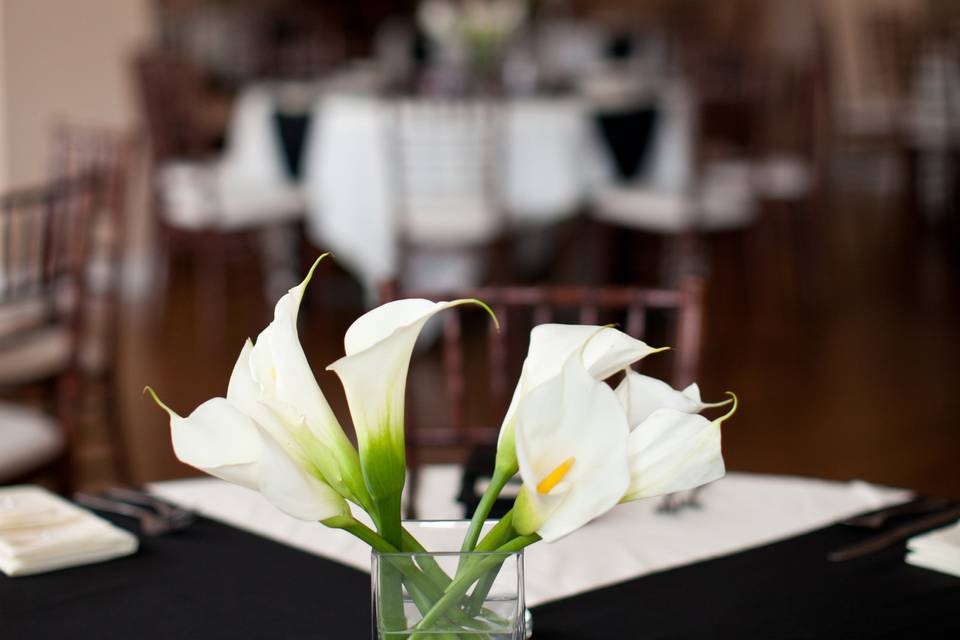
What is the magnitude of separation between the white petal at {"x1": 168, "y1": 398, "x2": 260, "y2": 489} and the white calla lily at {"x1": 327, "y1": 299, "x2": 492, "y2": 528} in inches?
2.5

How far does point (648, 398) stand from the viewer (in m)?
0.83

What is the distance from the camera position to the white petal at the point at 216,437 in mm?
751

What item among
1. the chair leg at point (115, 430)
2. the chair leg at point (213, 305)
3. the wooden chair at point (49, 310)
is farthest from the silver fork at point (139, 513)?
the chair leg at point (213, 305)

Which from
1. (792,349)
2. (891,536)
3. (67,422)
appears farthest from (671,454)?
(792,349)

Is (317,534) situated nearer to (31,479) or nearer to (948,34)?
(31,479)

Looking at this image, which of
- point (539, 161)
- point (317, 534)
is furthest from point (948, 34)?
point (317, 534)

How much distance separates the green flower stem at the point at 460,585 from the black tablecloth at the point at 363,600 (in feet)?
0.71

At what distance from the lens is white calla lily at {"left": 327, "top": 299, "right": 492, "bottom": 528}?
750mm

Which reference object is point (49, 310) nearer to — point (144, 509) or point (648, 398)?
point (144, 509)

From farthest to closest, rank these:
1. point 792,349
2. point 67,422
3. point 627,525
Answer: point 792,349 < point 67,422 < point 627,525

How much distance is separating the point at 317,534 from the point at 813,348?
11.4 ft

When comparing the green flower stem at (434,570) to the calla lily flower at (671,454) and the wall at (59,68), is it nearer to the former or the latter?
the calla lily flower at (671,454)

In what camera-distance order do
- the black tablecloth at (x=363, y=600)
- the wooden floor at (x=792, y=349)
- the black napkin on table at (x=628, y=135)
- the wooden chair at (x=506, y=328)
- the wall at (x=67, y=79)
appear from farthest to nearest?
the wall at (x=67, y=79), the black napkin on table at (x=628, y=135), the wooden floor at (x=792, y=349), the wooden chair at (x=506, y=328), the black tablecloth at (x=363, y=600)

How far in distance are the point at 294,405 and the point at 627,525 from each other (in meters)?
0.59
